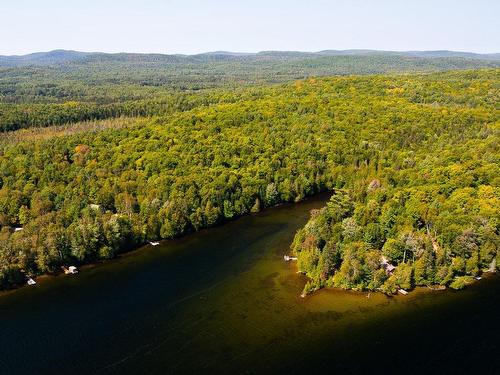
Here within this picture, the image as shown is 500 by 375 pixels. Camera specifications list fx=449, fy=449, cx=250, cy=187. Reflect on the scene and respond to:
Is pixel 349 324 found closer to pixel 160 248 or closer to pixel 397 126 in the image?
pixel 160 248

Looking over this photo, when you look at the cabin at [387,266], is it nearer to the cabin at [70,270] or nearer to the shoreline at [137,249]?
the shoreline at [137,249]

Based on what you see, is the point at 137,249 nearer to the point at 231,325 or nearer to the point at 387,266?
the point at 231,325

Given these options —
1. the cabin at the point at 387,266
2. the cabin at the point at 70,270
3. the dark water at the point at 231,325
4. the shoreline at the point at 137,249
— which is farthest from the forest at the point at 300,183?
the dark water at the point at 231,325

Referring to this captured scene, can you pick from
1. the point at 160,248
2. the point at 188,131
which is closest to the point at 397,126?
the point at 188,131

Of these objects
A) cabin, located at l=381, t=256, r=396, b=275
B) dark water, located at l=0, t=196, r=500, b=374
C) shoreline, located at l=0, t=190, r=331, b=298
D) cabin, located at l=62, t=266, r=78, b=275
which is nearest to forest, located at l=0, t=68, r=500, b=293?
cabin, located at l=381, t=256, r=396, b=275

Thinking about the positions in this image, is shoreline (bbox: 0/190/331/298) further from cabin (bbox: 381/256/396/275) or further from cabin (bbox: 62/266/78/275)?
cabin (bbox: 381/256/396/275)
